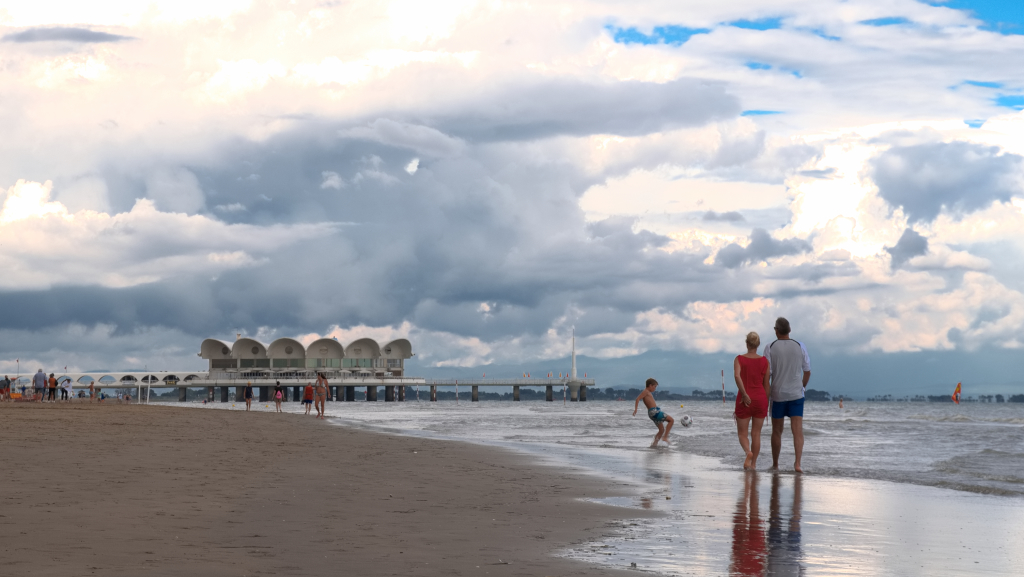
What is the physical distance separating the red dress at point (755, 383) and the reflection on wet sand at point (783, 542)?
2.90m

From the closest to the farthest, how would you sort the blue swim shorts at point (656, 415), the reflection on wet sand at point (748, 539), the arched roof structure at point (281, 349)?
the reflection on wet sand at point (748, 539) < the blue swim shorts at point (656, 415) < the arched roof structure at point (281, 349)

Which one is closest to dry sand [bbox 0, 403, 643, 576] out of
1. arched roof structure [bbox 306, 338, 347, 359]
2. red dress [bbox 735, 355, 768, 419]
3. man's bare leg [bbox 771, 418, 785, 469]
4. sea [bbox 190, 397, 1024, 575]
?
sea [bbox 190, 397, 1024, 575]

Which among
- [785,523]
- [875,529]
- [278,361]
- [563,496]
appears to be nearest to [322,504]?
[563,496]

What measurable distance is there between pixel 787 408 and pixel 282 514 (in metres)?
7.26

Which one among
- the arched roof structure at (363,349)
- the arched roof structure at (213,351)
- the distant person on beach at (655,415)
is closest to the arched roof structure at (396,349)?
the arched roof structure at (363,349)

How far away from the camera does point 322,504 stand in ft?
24.3

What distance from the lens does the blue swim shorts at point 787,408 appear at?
11734mm

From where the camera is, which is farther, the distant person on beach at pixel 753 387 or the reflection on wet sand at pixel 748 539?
the distant person on beach at pixel 753 387

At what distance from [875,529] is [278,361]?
126 meters

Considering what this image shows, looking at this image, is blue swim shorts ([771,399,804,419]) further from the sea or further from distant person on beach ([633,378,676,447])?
distant person on beach ([633,378,676,447])

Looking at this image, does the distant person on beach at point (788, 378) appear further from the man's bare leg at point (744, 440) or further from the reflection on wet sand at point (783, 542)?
the reflection on wet sand at point (783, 542)

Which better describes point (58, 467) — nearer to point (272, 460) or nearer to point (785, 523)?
point (272, 460)

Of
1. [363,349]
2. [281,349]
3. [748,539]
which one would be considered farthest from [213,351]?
[748,539]

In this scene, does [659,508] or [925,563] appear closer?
[925,563]
